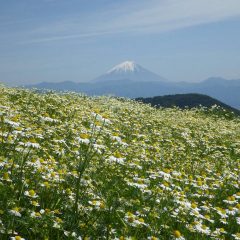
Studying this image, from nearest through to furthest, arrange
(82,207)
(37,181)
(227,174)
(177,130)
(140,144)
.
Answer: (82,207) → (37,181) → (227,174) → (140,144) → (177,130)

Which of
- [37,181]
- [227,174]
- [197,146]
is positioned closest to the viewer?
[37,181]

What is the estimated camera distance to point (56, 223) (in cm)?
568

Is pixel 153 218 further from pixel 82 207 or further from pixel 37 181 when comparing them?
pixel 37 181

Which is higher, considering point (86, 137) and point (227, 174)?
point (86, 137)

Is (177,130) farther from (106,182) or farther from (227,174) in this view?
(106,182)

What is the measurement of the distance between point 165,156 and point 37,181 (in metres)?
6.76

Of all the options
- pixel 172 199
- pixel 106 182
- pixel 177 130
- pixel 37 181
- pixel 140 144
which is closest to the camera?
pixel 37 181

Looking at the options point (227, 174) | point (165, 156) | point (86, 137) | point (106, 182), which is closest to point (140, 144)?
point (165, 156)

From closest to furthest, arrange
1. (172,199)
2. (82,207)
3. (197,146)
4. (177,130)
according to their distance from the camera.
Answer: (82,207) → (172,199) → (197,146) → (177,130)

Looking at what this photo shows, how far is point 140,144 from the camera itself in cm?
1305

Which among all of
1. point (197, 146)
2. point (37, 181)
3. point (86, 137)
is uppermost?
point (86, 137)

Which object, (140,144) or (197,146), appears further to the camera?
(197,146)

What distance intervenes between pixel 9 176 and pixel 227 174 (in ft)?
23.7

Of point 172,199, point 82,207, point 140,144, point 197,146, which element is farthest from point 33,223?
point 197,146
